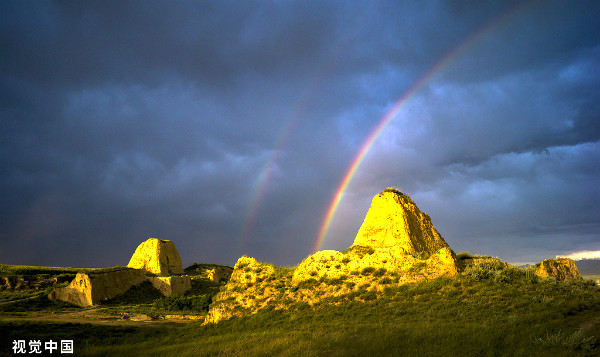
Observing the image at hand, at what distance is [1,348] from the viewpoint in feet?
48.1

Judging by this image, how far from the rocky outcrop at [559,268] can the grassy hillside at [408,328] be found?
9.42 metres

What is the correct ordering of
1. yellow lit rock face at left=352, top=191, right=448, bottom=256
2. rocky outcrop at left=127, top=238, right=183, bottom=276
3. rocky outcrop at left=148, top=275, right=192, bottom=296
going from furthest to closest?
rocky outcrop at left=127, top=238, right=183, bottom=276 → rocky outcrop at left=148, top=275, right=192, bottom=296 → yellow lit rock face at left=352, top=191, right=448, bottom=256

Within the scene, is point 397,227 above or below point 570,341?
above

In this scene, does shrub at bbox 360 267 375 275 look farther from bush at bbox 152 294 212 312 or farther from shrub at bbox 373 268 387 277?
bush at bbox 152 294 212 312

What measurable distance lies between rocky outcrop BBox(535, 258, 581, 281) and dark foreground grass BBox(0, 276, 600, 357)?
9771 millimetres

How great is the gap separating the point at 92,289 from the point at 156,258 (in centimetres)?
1811

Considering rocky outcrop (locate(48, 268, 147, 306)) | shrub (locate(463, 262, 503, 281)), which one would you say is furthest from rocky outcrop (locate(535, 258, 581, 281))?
rocky outcrop (locate(48, 268, 147, 306))

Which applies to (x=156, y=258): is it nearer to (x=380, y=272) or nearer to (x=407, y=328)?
(x=380, y=272)

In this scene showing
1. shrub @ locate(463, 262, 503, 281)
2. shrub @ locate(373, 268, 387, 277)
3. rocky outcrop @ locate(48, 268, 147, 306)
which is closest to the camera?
shrub @ locate(463, 262, 503, 281)

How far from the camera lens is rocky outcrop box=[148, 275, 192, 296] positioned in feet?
153

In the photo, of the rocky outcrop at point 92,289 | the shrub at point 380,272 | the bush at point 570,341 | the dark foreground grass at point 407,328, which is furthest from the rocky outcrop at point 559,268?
the rocky outcrop at point 92,289

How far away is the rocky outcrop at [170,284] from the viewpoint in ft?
153

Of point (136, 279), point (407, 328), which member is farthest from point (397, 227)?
point (136, 279)

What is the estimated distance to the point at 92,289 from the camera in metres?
39.2
